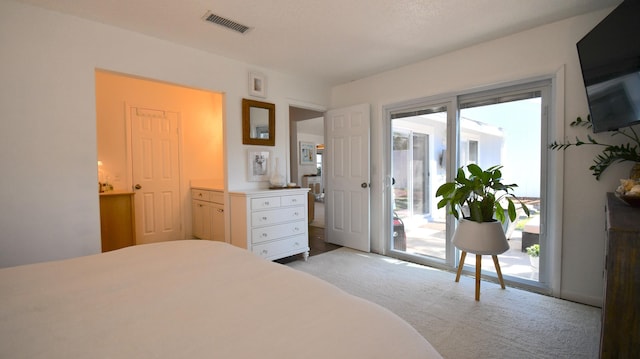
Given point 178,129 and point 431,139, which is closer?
point 431,139

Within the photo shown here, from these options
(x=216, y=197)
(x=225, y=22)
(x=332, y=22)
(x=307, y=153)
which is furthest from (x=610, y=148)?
(x=307, y=153)

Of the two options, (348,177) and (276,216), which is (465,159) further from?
(276,216)

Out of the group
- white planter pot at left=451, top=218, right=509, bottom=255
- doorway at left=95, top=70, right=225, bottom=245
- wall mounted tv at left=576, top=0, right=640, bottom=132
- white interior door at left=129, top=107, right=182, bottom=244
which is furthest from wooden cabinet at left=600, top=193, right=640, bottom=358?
white interior door at left=129, top=107, right=182, bottom=244

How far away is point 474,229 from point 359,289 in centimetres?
116

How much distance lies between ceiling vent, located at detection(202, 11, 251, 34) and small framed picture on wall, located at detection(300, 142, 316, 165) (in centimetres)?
622

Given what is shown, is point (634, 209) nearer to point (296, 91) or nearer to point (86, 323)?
point (86, 323)

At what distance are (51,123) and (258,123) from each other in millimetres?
1864

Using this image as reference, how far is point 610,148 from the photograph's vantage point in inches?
84.0

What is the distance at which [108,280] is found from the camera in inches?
44.6

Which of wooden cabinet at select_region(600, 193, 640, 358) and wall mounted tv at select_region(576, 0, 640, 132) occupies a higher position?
wall mounted tv at select_region(576, 0, 640, 132)

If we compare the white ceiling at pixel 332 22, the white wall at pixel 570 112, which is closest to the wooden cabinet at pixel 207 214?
the white ceiling at pixel 332 22

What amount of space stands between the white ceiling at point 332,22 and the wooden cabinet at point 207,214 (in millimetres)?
1867

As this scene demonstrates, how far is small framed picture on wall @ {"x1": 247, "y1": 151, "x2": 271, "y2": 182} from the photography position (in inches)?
135

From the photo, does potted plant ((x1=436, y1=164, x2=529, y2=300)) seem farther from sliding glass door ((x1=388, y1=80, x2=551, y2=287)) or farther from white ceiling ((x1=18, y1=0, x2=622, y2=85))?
white ceiling ((x1=18, y1=0, x2=622, y2=85))
